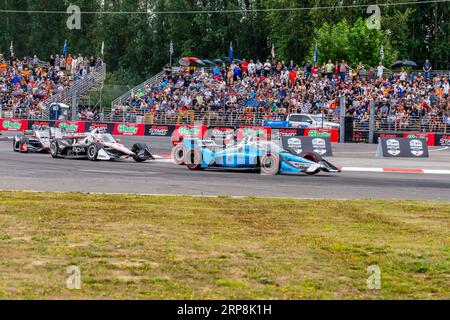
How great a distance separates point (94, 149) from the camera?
2736 centimetres

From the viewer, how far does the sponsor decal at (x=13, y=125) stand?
155ft

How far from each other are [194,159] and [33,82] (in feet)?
106

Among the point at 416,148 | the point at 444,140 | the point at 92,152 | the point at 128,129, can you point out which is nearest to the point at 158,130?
the point at 128,129

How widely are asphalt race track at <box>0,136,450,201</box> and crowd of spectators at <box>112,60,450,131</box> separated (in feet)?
42.2

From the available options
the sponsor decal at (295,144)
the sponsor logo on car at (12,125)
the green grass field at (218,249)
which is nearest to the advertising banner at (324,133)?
the sponsor decal at (295,144)

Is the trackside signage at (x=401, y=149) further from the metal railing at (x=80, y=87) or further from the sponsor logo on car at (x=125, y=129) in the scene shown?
the metal railing at (x=80, y=87)

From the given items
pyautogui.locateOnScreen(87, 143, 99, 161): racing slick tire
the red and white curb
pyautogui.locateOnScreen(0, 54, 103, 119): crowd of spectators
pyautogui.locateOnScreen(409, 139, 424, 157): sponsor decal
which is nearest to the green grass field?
the red and white curb

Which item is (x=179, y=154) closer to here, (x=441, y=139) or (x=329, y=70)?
(x=441, y=139)

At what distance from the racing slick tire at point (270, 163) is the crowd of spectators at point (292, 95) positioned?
18059mm

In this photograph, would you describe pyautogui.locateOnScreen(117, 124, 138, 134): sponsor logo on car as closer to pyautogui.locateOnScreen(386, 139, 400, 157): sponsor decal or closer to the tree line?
pyautogui.locateOnScreen(386, 139, 400, 157): sponsor decal

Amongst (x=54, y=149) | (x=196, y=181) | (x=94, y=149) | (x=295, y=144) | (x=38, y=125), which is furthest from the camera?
(x=38, y=125)

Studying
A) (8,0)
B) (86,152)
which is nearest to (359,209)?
(86,152)

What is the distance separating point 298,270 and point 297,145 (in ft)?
71.6

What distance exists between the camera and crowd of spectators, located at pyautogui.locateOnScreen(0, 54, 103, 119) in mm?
51100
